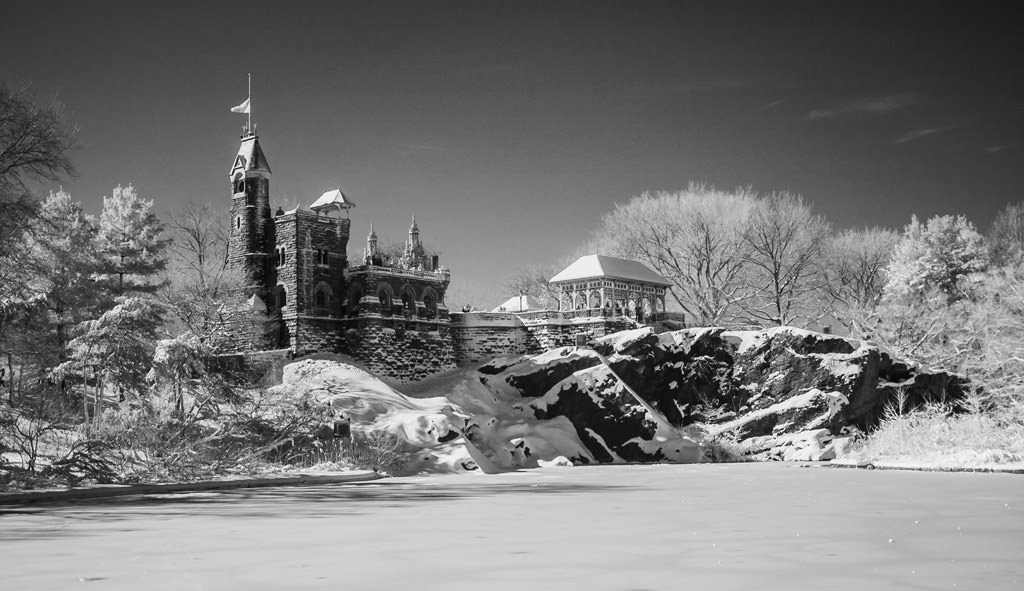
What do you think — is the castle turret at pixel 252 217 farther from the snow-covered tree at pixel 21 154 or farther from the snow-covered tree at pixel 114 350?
the snow-covered tree at pixel 21 154

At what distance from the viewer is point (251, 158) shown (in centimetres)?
4775

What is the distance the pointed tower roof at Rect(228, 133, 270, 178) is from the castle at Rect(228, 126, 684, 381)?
0.05m

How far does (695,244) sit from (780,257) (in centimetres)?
545

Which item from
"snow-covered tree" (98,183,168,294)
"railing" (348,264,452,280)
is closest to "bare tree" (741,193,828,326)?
"railing" (348,264,452,280)

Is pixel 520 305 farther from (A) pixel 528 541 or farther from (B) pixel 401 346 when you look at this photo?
(A) pixel 528 541

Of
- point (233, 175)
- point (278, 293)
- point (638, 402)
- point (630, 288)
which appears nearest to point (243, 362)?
point (278, 293)

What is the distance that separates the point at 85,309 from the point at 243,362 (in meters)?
6.82

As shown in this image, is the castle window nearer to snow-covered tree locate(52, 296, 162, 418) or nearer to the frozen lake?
snow-covered tree locate(52, 296, 162, 418)

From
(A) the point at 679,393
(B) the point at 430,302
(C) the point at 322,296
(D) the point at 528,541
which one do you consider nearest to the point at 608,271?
Answer: (A) the point at 679,393

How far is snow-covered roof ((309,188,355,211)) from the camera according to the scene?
49.2m

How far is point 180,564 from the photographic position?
9.62 m

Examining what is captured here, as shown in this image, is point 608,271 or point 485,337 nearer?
point 485,337

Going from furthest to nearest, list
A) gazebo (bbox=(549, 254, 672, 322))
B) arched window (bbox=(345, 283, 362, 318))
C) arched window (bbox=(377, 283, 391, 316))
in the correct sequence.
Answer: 1. gazebo (bbox=(549, 254, 672, 322))
2. arched window (bbox=(377, 283, 391, 316))
3. arched window (bbox=(345, 283, 362, 318))

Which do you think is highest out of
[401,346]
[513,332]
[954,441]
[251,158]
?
[251,158]
